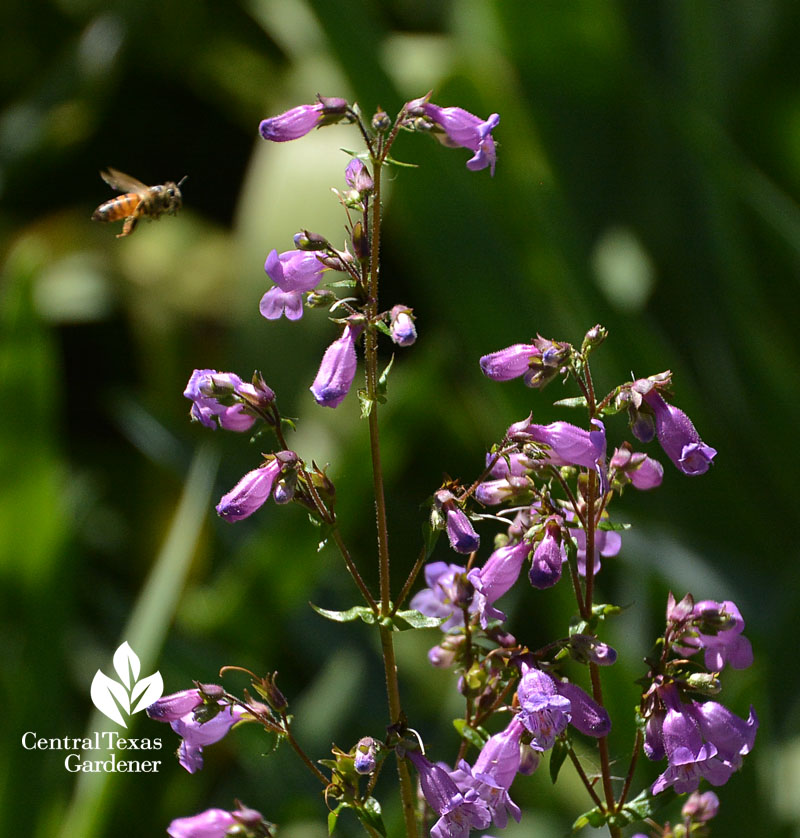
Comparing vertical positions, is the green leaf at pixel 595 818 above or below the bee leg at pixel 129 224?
below

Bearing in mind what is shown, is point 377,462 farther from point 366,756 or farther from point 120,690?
point 120,690

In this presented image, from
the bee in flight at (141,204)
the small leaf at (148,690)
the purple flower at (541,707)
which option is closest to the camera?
the purple flower at (541,707)

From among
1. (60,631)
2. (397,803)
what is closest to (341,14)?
(60,631)

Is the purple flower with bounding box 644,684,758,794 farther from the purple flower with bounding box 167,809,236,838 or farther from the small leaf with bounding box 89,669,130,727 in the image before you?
the small leaf with bounding box 89,669,130,727

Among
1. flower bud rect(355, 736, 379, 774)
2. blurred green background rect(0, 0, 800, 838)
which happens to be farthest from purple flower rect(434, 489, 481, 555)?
blurred green background rect(0, 0, 800, 838)

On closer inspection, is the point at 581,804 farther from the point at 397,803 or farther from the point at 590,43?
the point at 590,43

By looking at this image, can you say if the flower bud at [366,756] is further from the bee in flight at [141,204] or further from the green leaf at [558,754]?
the bee in flight at [141,204]

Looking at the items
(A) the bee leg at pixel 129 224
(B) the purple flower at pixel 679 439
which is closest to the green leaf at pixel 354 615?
(B) the purple flower at pixel 679 439
